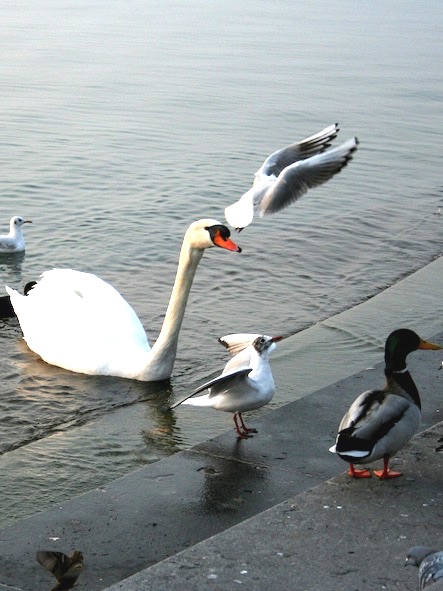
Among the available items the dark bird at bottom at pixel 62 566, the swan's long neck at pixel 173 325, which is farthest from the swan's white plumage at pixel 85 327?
the dark bird at bottom at pixel 62 566

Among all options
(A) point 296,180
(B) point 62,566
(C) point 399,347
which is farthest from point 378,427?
(A) point 296,180

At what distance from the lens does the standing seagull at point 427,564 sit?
4.16 meters

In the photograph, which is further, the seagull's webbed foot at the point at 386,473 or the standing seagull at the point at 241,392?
the standing seagull at the point at 241,392

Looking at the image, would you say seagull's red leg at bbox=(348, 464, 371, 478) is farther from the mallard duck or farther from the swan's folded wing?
the swan's folded wing

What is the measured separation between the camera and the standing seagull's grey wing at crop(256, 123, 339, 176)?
903 centimetres

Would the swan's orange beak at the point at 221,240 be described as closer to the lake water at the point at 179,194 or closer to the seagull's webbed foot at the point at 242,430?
the lake water at the point at 179,194

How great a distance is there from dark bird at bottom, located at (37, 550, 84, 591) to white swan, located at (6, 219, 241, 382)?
3.34m

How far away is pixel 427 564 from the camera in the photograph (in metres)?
4.27

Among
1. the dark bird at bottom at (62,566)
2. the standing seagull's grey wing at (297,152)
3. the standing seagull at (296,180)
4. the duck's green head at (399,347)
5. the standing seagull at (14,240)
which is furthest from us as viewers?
the standing seagull at (14,240)

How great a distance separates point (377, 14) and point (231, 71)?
51.2 feet

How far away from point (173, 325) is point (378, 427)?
291 cm

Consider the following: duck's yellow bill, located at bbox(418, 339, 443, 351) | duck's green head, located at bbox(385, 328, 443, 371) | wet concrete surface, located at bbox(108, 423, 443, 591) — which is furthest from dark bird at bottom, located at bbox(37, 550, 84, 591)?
duck's yellow bill, located at bbox(418, 339, 443, 351)

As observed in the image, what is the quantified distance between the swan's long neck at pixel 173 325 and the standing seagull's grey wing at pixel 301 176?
23.1 inches

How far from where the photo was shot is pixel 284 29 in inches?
1172
